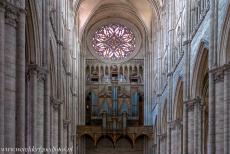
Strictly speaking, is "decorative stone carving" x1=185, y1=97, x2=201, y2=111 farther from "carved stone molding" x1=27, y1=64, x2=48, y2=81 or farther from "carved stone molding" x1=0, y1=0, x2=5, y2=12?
"carved stone molding" x1=0, y1=0, x2=5, y2=12

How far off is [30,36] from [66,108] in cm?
2041

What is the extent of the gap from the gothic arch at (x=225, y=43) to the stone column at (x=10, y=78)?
11.5 metres

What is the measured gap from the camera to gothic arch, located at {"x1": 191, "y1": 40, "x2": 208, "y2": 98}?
35781 mm

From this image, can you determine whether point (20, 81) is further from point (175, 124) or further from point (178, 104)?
point (175, 124)

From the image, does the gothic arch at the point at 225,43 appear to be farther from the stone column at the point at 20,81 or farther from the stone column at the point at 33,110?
the stone column at the point at 20,81

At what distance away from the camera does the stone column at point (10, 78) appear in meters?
20.8

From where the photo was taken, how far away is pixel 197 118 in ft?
122

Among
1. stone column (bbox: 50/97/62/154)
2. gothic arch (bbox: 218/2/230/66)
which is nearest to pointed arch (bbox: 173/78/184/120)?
stone column (bbox: 50/97/62/154)

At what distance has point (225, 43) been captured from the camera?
28.4 metres

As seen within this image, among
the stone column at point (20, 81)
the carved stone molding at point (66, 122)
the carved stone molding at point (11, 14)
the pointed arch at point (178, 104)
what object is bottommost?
the carved stone molding at point (66, 122)

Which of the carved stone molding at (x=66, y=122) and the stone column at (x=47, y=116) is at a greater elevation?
the stone column at (x=47, y=116)

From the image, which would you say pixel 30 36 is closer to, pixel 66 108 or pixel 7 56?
pixel 7 56

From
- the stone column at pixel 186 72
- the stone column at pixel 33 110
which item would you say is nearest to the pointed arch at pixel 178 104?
the stone column at pixel 186 72

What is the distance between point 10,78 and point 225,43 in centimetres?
1233
